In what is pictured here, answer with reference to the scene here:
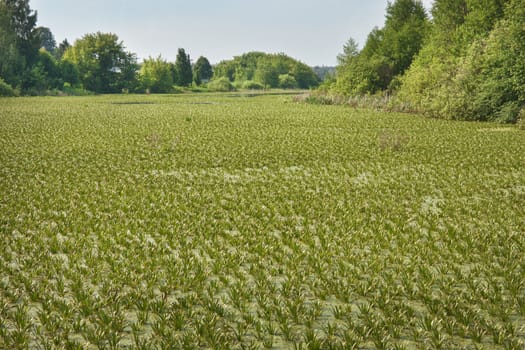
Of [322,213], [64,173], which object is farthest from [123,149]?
[322,213]

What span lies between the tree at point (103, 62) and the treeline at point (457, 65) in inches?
1674

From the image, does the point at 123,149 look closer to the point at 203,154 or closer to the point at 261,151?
the point at 203,154

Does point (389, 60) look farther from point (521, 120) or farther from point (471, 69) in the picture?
point (521, 120)

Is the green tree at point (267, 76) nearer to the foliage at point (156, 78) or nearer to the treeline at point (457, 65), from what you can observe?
the foliage at point (156, 78)

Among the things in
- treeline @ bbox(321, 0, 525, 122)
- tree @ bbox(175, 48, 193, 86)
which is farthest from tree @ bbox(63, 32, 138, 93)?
treeline @ bbox(321, 0, 525, 122)

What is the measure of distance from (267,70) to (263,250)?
107932 millimetres

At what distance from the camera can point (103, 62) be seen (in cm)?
7644

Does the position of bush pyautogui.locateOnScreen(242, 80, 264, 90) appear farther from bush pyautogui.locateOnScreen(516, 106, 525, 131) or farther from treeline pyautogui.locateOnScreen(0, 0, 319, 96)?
bush pyautogui.locateOnScreen(516, 106, 525, 131)

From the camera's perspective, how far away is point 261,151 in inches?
607

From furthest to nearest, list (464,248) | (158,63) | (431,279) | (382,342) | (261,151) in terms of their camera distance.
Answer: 1. (158,63)
2. (261,151)
3. (464,248)
4. (431,279)
5. (382,342)

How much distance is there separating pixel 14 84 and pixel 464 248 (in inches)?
2511

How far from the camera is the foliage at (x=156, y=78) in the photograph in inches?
3054

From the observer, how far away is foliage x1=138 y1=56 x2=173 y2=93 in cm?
7756

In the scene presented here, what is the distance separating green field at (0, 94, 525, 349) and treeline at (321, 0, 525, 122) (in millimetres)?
12547
